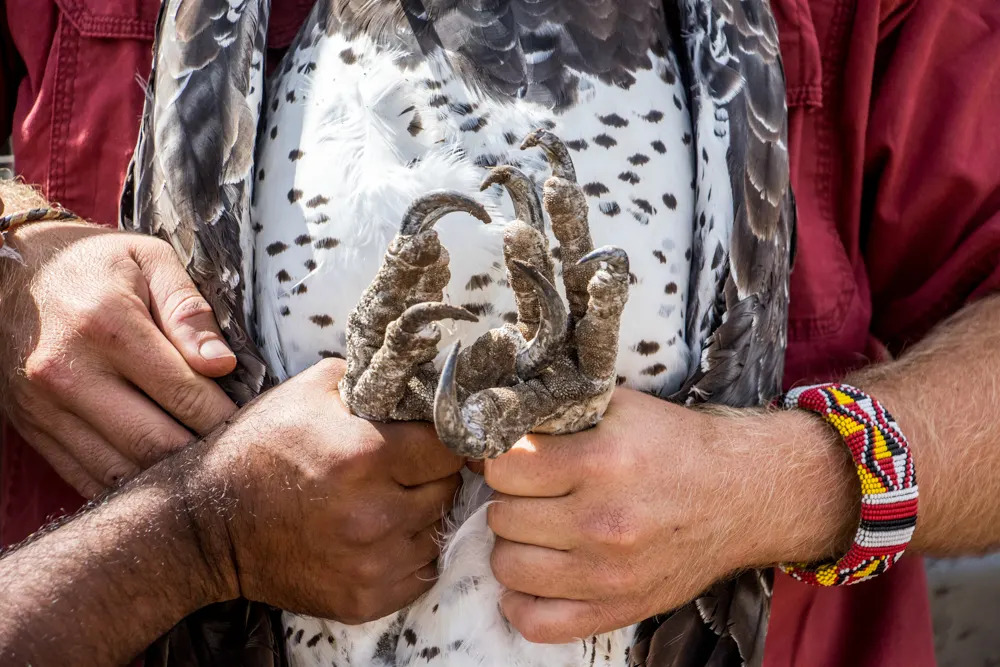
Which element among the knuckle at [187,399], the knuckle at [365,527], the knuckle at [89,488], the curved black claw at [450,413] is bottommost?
the knuckle at [89,488]

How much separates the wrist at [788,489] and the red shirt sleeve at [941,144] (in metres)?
0.72

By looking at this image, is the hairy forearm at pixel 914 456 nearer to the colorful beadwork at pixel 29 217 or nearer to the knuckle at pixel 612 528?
the knuckle at pixel 612 528

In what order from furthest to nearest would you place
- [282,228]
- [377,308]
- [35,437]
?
[35,437], [282,228], [377,308]

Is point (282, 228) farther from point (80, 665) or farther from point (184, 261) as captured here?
point (80, 665)

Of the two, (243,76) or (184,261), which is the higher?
(243,76)

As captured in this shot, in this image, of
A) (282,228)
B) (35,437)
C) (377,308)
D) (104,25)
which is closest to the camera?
(377,308)

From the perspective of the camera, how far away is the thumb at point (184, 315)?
1.65 metres

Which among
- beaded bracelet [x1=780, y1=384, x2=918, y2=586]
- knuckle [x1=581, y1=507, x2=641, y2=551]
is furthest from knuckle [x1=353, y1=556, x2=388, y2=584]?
beaded bracelet [x1=780, y1=384, x2=918, y2=586]

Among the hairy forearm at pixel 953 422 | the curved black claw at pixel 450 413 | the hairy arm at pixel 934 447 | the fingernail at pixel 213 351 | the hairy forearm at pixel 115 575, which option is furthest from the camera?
the hairy forearm at pixel 953 422

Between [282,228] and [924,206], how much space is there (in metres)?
1.52

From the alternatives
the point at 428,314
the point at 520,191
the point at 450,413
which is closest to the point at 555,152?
the point at 520,191

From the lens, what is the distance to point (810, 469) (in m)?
1.76

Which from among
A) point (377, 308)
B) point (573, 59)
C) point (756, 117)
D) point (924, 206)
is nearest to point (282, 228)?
point (377, 308)

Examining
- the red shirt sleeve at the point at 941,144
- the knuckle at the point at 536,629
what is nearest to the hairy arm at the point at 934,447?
the red shirt sleeve at the point at 941,144
